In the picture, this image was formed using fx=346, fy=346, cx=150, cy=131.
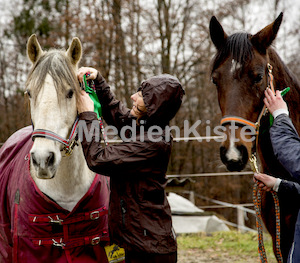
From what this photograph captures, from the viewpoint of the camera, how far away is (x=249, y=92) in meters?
1.99

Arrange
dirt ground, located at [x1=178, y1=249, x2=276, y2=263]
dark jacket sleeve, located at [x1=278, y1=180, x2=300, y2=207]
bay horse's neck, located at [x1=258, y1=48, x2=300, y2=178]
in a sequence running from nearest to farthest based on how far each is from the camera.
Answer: dark jacket sleeve, located at [x1=278, y1=180, x2=300, y2=207] < bay horse's neck, located at [x1=258, y1=48, x2=300, y2=178] < dirt ground, located at [x1=178, y1=249, x2=276, y2=263]

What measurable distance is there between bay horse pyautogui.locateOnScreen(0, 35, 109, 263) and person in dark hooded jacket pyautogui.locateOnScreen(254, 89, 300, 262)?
3.77ft

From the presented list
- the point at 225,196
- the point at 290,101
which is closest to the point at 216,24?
the point at 290,101

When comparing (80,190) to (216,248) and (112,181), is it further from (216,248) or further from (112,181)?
(216,248)

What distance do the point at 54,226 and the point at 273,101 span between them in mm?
1595

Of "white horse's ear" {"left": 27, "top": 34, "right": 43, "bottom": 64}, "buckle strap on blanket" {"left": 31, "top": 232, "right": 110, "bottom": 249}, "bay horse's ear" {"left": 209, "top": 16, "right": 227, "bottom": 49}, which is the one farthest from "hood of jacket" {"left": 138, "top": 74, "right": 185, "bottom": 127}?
"buckle strap on blanket" {"left": 31, "top": 232, "right": 110, "bottom": 249}

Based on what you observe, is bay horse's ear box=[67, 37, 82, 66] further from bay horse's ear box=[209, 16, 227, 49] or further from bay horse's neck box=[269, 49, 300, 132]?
bay horse's neck box=[269, 49, 300, 132]

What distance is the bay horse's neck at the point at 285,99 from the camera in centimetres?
220

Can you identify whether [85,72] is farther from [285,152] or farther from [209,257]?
[209,257]

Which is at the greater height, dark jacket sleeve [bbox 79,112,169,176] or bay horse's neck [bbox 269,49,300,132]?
bay horse's neck [bbox 269,49,300,132]

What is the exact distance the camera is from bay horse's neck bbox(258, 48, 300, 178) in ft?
7.22

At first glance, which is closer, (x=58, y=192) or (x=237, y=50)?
(x=237, y=50)

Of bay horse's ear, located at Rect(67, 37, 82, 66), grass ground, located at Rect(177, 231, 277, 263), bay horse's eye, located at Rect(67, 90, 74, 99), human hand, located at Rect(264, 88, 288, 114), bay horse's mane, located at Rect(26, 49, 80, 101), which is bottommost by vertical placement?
grass ground, located at Rect(177, 231, 277, 263)

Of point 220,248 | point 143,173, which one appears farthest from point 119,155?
point 220,248
